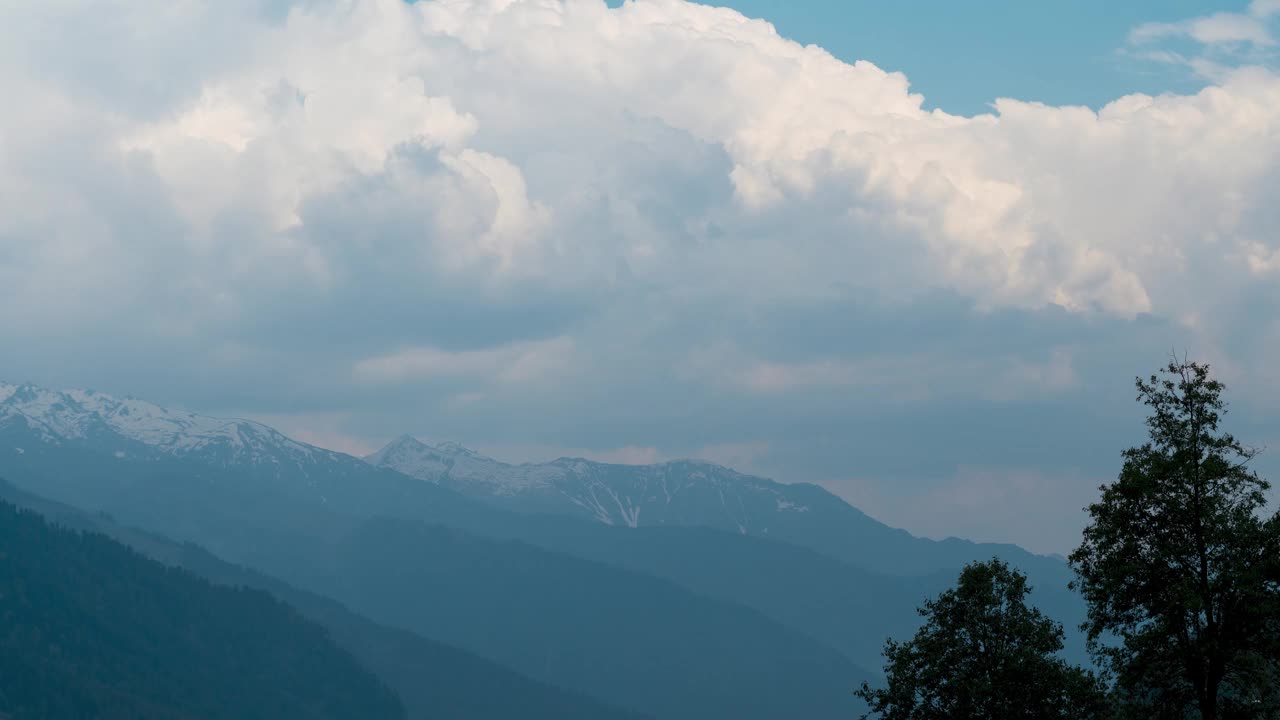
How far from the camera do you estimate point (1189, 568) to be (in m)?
52.4

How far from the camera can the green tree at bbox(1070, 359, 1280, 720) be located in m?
51.6

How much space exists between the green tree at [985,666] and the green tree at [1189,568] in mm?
9629

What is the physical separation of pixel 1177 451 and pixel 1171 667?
913 centimetres

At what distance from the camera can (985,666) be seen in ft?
218

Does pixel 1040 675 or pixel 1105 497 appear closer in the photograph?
pixel 1105 497

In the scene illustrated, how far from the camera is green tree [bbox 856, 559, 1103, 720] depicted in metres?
64.4

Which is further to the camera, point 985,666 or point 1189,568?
point 985,666

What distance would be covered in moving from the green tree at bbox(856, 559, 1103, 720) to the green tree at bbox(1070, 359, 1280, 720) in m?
9.63

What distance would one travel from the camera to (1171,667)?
53.8 m

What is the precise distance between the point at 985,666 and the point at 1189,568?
1653cm

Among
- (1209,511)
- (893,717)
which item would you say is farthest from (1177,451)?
(893,717)

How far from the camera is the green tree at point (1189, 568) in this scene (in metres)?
51.6

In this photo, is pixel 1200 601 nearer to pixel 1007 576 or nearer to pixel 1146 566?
pixel 1146 566

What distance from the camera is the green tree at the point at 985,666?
64.4 metres
